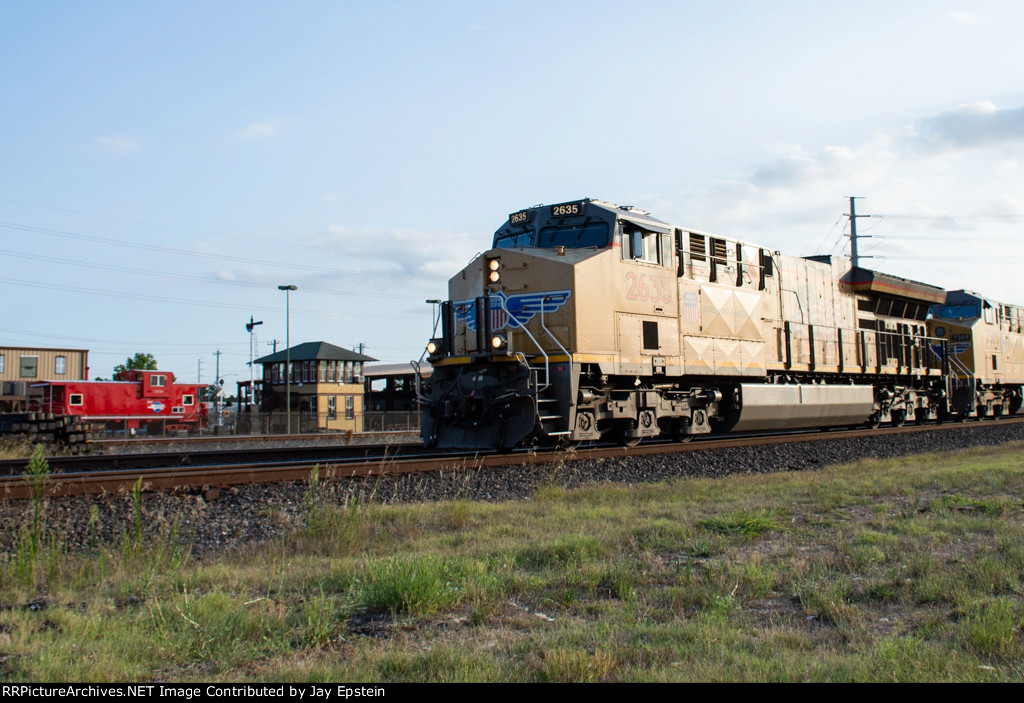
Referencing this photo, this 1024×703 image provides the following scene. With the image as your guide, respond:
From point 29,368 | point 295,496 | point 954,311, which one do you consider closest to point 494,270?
point 295,496

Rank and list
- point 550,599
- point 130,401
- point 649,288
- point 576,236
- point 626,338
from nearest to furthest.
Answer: point 550,599, point 626,338, point 576,236, point 649,288, point 130,401

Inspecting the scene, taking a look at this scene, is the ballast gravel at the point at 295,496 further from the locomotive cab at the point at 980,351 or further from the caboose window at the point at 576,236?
the locomotive cab at the point at 980,351

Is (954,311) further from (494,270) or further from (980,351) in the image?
(494,270)

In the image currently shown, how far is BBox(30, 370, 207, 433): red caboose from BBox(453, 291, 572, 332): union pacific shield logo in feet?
72.4

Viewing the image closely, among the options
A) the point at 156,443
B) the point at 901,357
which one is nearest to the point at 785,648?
the point at 901,357

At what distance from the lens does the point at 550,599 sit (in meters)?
4.59

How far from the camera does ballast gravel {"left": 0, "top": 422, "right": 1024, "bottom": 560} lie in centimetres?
675

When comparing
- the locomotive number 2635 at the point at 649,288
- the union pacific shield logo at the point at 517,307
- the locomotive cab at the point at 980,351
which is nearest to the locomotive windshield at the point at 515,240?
the union pacific shield logo at the point at 517,307

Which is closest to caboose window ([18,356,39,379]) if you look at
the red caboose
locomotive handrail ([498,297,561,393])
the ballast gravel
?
the red caboose

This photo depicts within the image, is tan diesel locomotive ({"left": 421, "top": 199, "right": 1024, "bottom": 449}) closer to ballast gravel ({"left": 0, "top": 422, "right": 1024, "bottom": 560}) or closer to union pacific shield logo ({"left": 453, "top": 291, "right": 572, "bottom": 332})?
union pacific shield logo ({"left": 453, "top": 291, "right": 572, "bottom": 332})

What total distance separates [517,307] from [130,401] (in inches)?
1094

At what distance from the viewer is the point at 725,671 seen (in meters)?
3.21

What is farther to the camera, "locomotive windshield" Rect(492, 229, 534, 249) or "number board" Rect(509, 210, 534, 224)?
"number board" Rect(509, 210, 534, 224)
